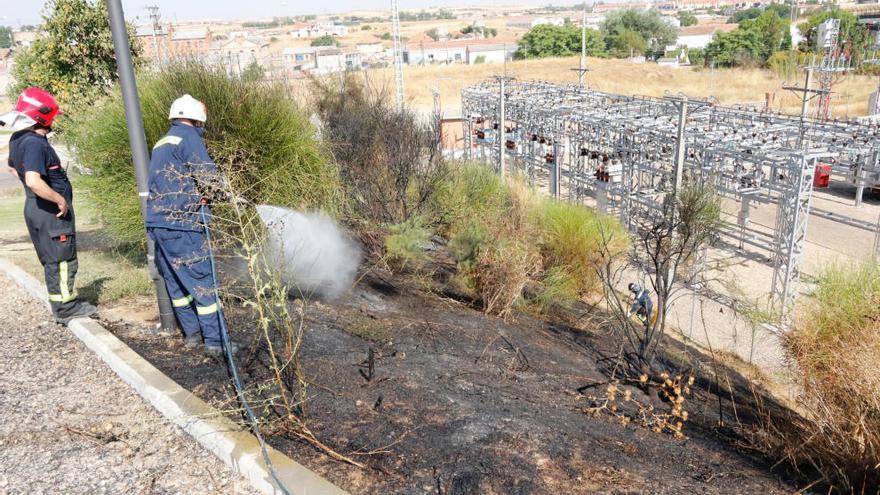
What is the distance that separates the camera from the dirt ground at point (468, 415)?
327 centimetres

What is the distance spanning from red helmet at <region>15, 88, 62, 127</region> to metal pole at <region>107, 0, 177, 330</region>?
2.13ft

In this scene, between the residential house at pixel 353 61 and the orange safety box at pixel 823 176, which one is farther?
the residential house at pixel 353 61

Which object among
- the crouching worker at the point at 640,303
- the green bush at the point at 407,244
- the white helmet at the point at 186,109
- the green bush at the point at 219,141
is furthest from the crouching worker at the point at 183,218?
the crouching worker at the point at 640,303

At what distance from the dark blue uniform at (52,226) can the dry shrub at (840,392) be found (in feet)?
16.7

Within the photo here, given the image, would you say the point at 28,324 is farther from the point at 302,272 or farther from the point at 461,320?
the point at 461,320

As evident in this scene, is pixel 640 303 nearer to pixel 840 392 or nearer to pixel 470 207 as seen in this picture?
pixel 470 207

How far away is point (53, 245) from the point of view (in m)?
5.07

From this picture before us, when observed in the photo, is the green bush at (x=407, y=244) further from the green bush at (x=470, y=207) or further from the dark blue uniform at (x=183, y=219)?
the dark blue uniform at (x=183, y=219)

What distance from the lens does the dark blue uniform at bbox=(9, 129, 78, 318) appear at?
4.92m

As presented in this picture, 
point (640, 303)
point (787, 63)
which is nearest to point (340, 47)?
point (787, 63)

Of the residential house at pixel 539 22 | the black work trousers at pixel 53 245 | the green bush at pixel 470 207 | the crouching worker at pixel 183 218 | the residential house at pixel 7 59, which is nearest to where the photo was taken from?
the crouching worker at pixel 183 218

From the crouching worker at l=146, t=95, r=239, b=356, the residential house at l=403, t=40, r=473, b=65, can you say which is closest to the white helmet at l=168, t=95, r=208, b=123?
the crouching worker at l=146, t=95, r=239, b=356

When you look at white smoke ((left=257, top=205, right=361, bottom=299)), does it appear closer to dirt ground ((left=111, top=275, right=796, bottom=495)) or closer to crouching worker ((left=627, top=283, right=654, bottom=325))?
dirt ground ((left=111, top=275, right=796, bottom=495))

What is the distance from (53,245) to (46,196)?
0.43 metres
